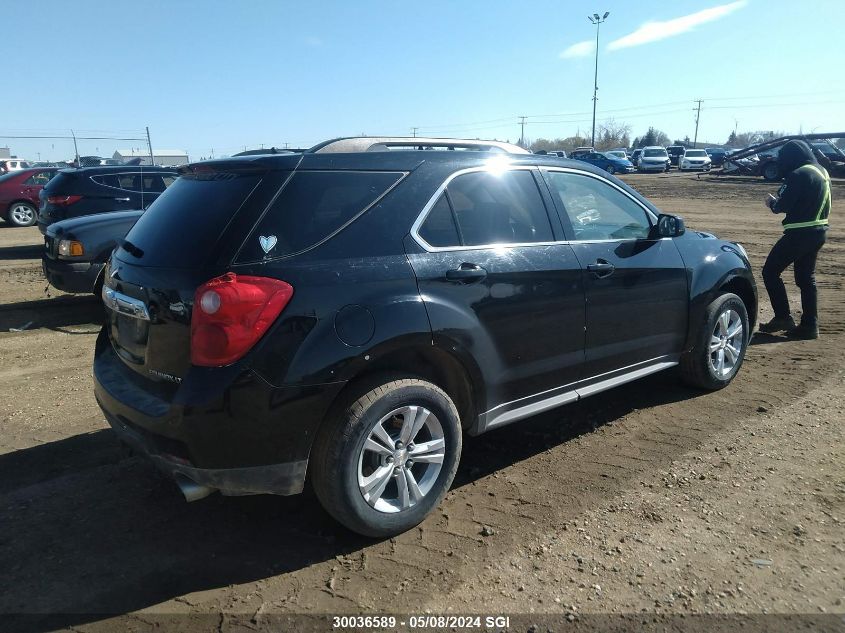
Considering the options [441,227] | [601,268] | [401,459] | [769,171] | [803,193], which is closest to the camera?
[401,459]

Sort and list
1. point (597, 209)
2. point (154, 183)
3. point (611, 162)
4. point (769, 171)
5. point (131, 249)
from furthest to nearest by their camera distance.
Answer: point (611, 162) < point (769, 171) < point (154, 183) < point (597, 209) < point (131, 249)

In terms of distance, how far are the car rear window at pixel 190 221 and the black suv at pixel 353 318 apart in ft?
0.04

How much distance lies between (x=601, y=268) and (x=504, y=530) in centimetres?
174

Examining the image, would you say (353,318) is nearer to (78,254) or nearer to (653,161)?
(78,254)

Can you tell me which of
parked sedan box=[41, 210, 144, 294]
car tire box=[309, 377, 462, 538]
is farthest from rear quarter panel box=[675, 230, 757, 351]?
parked sedan box=[41, 210, 144, 294]

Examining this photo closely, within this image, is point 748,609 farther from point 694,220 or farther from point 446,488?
point 694,220

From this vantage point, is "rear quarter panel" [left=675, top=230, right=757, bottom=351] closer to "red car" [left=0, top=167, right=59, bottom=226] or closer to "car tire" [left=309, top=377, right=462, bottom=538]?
"car tire" [left=309, top=377, right=462, bottom=538]

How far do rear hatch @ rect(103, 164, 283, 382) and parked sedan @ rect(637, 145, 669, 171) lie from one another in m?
46.9

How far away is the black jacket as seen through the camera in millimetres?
6590

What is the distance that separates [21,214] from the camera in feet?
59.1

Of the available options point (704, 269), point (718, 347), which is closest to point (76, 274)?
point (704, 269)

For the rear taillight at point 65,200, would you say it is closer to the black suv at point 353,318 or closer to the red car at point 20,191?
the red car at point 20,191

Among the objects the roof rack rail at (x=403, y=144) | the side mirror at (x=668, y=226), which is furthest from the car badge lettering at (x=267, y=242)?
the side mirror at (x=668, y=226)

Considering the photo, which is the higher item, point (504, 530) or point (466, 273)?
point (466, 273)
